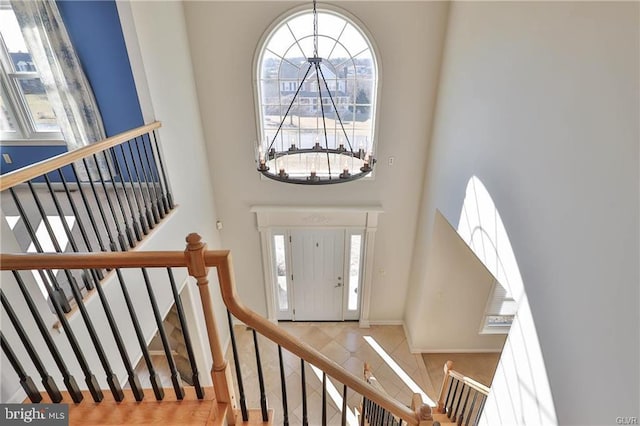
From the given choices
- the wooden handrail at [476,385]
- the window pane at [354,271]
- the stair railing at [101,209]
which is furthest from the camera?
the window pane at [354,271]

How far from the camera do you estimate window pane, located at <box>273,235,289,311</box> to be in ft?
16.8

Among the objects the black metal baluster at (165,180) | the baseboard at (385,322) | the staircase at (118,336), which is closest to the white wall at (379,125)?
the baseboard at (385,322)

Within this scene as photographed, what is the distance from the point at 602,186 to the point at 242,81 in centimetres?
372

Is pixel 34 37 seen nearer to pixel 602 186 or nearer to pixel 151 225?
pixel 151 225

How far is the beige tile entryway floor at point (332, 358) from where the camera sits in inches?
169

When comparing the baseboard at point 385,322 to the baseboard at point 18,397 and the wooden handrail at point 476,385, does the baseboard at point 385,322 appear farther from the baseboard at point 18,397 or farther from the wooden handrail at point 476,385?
the baseboard at point 18,397

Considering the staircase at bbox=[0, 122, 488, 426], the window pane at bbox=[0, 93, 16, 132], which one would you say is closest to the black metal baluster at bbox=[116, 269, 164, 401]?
the staircase at bbox=[0, 122, 488, 426]

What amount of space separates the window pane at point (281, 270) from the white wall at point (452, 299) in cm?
216

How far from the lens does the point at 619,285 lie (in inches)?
59.3

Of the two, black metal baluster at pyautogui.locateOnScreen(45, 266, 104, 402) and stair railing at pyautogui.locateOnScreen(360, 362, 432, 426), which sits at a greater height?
black metal baluster at pyautogui.locateOnScreen(45, 266, 104, 402)

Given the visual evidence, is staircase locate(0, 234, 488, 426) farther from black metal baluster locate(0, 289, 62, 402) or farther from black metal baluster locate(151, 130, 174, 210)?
black metal baluster locate(151, 130, 174, 210)

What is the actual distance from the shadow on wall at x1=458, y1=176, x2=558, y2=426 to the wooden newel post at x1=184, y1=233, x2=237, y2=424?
189cm

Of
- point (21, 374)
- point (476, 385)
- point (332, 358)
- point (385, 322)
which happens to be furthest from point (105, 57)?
point (385, 322)

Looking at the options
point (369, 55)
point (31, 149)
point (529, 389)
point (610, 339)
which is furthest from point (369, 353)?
point (31, 149)
